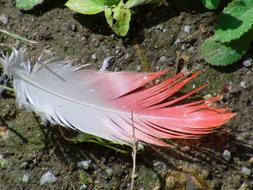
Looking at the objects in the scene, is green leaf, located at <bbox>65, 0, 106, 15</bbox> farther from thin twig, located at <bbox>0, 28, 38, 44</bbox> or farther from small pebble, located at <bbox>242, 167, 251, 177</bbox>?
small pebble, located at <bbox>242, 167, 251, 177</bbox>

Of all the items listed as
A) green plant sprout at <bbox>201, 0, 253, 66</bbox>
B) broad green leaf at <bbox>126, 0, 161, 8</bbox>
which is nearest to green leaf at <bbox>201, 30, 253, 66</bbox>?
green plant sprout at <bbox>201, 0, 253, 66</bbox>

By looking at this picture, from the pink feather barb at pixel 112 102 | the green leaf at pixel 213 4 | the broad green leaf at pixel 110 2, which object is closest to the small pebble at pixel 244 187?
the pink feather barb at pixel 112 102

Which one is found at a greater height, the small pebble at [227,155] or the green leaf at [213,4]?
the green leaf at [213,4]

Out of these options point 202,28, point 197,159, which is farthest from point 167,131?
point 202,28

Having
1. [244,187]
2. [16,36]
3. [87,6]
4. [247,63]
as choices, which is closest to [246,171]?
[244,187]

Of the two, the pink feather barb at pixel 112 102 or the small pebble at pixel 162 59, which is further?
the small pebble at pixel 162 59

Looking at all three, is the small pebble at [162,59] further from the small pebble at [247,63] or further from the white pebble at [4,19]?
the white pebble at [4,19]
